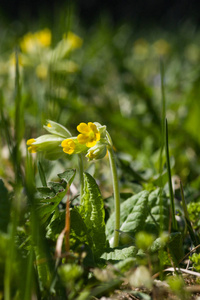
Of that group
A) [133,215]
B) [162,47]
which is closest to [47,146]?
[133,215]

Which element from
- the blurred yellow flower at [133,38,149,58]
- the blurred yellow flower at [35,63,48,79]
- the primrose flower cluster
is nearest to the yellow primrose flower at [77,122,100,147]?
the primrose flower cluster

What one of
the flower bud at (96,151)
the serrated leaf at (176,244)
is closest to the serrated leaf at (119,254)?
the serrated leaf at (176,244)

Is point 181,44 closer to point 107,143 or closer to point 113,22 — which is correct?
point 113,22

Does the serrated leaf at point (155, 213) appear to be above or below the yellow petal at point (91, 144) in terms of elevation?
below

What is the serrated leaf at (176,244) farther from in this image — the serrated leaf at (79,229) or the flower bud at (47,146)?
the flower bud at (47,146)

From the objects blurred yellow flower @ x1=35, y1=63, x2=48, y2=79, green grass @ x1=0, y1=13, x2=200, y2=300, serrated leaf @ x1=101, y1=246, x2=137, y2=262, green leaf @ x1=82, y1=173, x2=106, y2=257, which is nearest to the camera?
green grass @ x1=0, y1=13, x2=200, y2=300

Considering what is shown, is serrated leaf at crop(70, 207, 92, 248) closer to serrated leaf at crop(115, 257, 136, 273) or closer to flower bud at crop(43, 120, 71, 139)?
serrated leaf at crop(115, 257, 136, 273)
